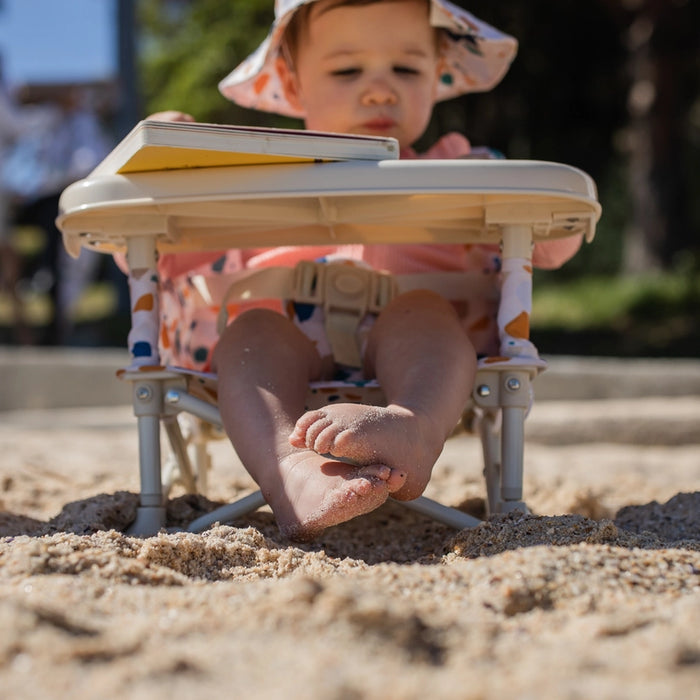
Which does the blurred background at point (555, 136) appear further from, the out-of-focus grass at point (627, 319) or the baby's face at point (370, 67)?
the baby's face at point (370, 67)

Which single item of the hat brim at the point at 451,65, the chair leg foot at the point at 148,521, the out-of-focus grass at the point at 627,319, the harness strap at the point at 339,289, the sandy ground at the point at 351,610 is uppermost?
the hat brim at the point at 451,65

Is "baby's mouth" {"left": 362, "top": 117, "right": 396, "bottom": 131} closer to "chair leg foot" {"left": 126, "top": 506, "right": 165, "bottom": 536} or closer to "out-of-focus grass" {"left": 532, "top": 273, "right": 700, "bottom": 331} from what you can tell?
"chair leg foot" {"left": 126, "top": 506, "right": 165, "bottom": 536}

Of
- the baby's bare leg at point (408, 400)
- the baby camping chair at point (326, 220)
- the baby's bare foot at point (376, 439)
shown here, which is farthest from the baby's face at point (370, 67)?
the baby's bare foot at point (376, 439)

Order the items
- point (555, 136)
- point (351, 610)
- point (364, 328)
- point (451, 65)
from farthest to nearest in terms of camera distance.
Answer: point (555, 136) → point (451, 65) → point (364, 328) → point (351, 610)

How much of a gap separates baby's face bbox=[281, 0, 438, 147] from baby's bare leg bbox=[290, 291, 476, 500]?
459mm

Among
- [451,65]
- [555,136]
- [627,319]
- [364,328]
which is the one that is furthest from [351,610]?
[555,136]

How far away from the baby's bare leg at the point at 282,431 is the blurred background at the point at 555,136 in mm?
4583

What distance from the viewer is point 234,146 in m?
1.38

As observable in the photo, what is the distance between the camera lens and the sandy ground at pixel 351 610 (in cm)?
80

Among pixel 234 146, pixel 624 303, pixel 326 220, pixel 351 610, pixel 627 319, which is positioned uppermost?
pixel 234 146

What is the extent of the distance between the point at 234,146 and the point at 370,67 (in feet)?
2.20

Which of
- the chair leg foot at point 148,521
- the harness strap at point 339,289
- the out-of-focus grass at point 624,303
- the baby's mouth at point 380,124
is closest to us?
the chair leg foot at point 148,521

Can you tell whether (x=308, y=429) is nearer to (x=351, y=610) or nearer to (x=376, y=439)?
(x=376, y=439)

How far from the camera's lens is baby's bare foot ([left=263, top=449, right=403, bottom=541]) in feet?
4.11
